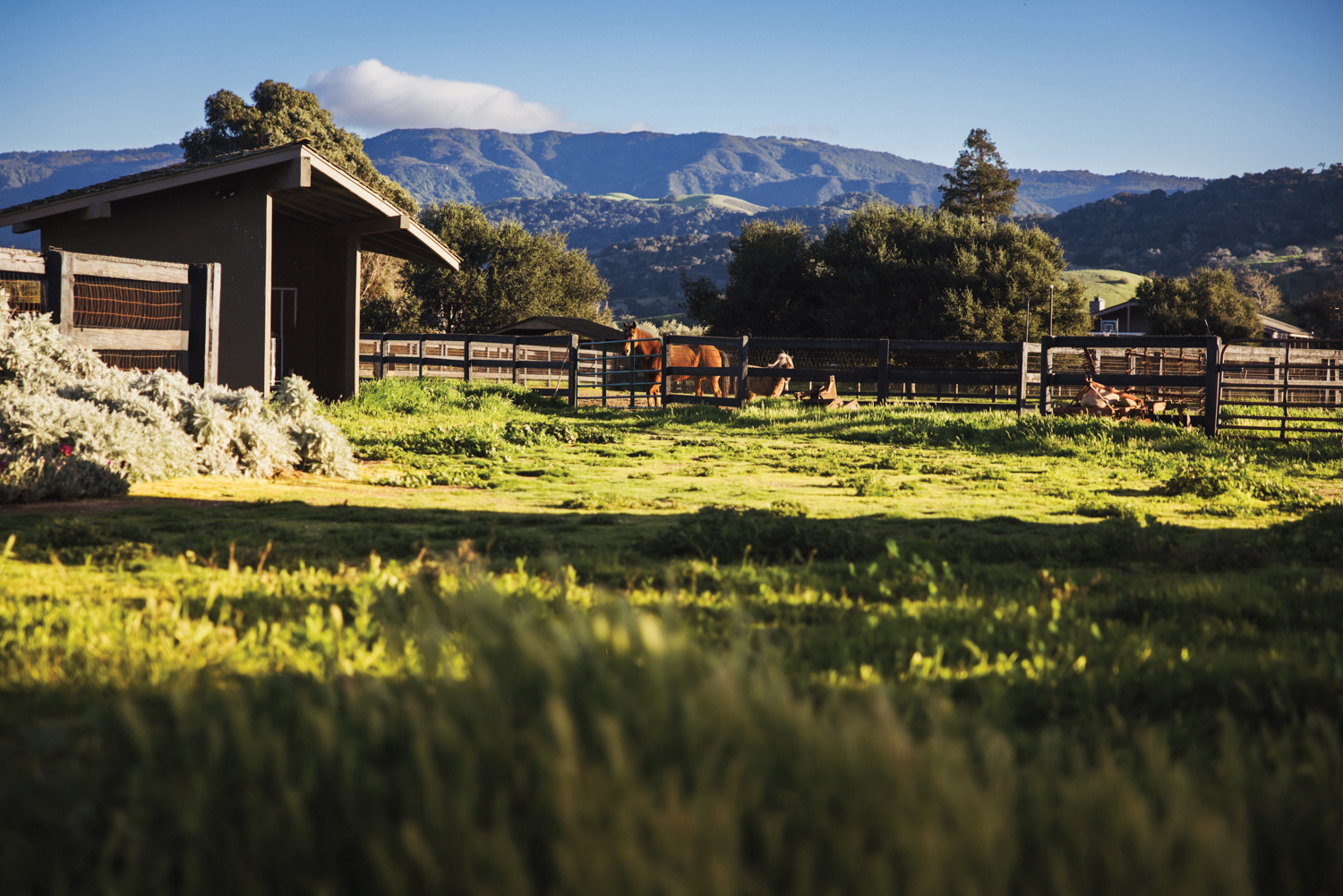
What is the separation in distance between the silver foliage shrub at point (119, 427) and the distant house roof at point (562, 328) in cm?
3719

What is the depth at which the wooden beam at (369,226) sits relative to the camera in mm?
16656

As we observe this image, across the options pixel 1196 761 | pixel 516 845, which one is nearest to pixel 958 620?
pixel 1196 761

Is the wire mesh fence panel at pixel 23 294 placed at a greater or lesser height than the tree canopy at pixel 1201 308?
lesser

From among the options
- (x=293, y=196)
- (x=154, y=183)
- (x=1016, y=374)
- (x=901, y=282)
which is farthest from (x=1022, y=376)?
(x=901, y=282)

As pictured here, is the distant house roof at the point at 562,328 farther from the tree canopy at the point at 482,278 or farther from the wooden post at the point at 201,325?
the wooden post at the point at 201,325

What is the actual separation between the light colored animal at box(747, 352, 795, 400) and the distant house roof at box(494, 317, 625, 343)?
838 inches

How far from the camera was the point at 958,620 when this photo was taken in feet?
12.0

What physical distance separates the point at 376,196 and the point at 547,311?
44710mm

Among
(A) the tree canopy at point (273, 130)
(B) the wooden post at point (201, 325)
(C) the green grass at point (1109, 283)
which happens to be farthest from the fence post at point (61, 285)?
(C) the green grass at point (1109, 283)

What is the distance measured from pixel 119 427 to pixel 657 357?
1657 cm

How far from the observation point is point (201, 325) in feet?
33.3

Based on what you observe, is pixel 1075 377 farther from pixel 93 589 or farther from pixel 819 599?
pixel 93 589

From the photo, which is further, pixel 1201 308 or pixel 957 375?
pixel 1201 308

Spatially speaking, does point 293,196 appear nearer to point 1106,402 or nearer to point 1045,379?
point 1045,379
